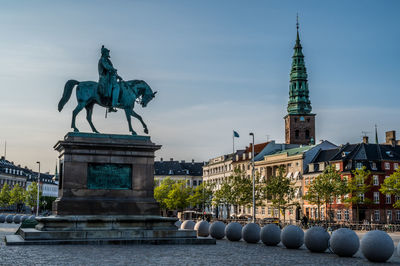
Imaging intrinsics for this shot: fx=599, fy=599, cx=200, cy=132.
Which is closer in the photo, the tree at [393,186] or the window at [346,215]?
the tree at [393,186]

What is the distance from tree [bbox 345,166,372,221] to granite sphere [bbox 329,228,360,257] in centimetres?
5479

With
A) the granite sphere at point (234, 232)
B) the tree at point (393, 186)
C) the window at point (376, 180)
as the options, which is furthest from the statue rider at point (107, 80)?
the window at point (376, 180)

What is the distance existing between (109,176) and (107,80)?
492 centimetres

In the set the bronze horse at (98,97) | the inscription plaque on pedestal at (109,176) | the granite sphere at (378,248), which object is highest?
the bronze horse at (98,97)

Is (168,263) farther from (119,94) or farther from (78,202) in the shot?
(119,94)

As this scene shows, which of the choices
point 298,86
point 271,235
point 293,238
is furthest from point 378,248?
point 298,86

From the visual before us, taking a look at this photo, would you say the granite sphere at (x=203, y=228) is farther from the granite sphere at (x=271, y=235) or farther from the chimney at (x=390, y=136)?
the chimney at (x=390, y=136)

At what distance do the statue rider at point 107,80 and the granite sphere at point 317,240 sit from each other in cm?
1154

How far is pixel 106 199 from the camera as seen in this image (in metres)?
27.2

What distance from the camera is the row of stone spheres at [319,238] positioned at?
20.7 metres

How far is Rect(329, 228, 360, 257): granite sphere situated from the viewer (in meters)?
22.2

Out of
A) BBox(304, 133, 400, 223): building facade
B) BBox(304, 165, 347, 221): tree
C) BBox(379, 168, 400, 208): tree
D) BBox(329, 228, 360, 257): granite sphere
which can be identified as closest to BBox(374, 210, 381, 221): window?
BBox(304, 133, 400, 223): building facade

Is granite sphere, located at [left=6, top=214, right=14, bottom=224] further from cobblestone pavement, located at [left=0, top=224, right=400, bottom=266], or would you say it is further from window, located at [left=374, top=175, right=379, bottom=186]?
window, located at [left=374, top=175, right=379, bottom=186]

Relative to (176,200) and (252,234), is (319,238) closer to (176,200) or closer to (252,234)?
(252,234)
